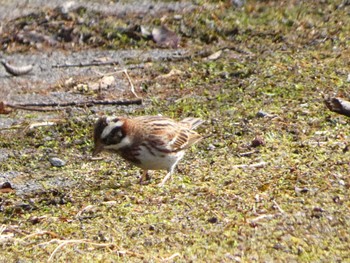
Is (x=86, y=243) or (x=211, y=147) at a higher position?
(x=86, y=243)

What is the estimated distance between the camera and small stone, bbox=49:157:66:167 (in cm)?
946

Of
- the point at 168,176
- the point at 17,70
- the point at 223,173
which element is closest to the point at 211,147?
the point at 168,176

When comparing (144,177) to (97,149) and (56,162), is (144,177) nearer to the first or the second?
(97,149)

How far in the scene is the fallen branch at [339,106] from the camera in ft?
31.4

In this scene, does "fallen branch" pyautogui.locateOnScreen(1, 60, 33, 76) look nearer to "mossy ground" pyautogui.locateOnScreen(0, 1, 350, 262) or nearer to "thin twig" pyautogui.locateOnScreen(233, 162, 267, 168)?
"mossy ground" pyautogui.locateOnScreen(0, 1, 350, 262)

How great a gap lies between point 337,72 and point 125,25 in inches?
109

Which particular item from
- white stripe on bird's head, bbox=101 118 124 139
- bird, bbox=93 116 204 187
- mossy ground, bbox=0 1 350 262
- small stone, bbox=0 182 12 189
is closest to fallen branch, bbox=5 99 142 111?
mossy ground, bbox=0 1 350 262

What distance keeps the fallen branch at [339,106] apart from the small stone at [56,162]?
213 centimetres

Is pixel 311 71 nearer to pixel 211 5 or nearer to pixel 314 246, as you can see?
pixel 211 5

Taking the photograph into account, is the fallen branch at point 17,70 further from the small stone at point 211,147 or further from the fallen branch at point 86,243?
the fallen branch at point 86,243

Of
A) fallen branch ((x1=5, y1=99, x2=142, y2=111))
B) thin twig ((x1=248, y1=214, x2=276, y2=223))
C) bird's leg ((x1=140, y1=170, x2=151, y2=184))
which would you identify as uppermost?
thin twig ((x1=248, y1=214, x2=276, y2=223))

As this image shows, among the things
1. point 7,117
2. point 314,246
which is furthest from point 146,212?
point 7,117

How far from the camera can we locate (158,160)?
8.96 m

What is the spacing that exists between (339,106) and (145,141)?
159 centimetres
